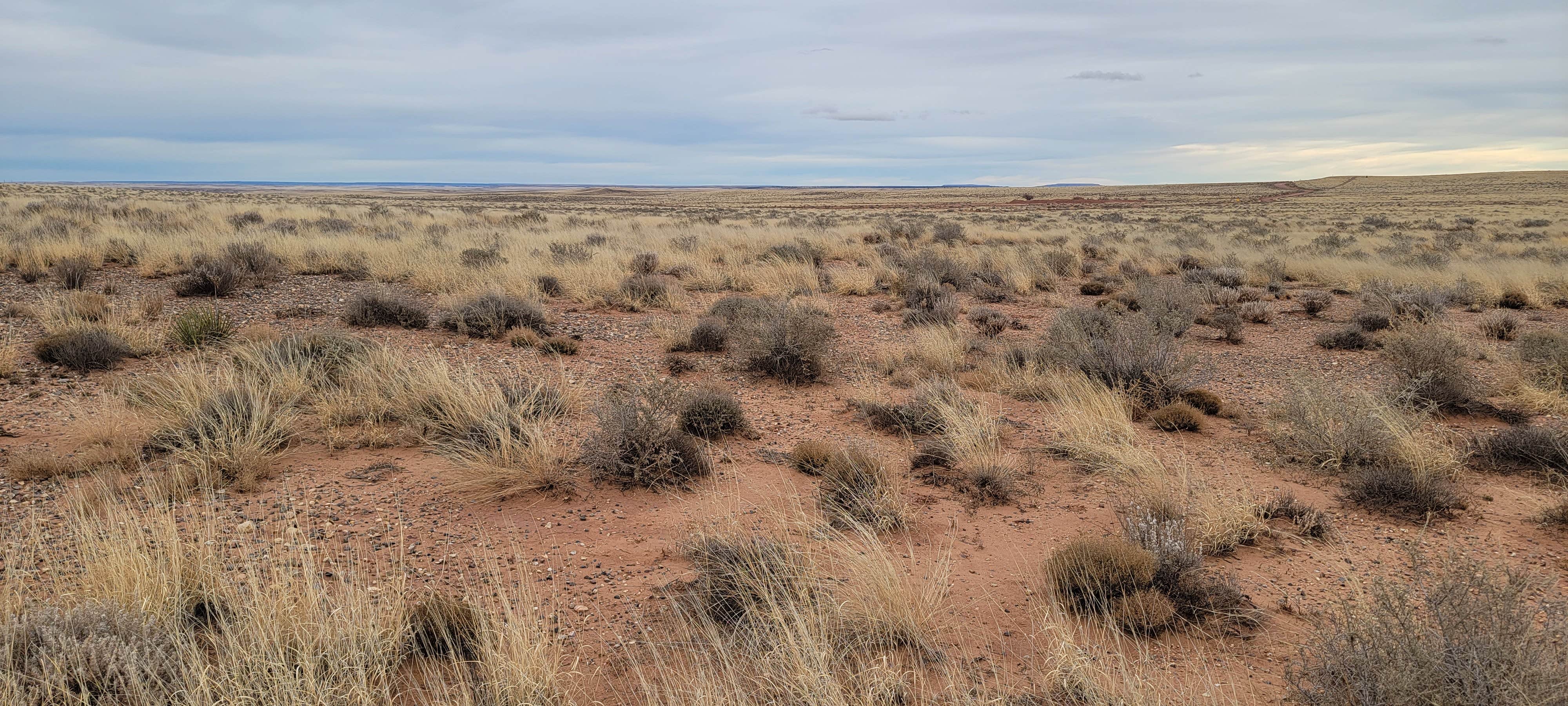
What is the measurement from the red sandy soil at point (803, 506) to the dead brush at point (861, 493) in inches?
6.0

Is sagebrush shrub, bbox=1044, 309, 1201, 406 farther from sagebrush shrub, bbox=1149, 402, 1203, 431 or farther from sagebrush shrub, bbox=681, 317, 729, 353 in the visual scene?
sagebrush shrub, bbox=681, 317, 729, 353

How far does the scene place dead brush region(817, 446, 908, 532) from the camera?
4.41 metres

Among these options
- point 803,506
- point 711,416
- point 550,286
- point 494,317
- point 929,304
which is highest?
point 550,286

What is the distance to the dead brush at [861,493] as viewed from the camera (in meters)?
4.41

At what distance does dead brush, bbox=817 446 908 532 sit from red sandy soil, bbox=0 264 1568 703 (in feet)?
0.50

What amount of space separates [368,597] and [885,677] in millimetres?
2030

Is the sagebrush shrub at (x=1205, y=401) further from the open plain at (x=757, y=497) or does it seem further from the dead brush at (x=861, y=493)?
the dead brush at (x=861, y=493)


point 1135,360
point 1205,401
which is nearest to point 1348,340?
point 1205,401

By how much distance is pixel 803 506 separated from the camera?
187 inches

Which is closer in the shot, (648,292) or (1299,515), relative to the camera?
(1299,515)

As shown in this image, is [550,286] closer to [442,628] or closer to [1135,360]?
[1135,360]

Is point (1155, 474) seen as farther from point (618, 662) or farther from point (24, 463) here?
point (24, 463)

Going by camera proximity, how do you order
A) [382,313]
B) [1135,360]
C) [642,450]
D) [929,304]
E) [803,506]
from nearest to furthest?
[803,506]
[642,450]
[1135,360]
[382,313]
[929,304]

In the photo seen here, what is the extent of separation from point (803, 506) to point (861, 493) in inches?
15.2
